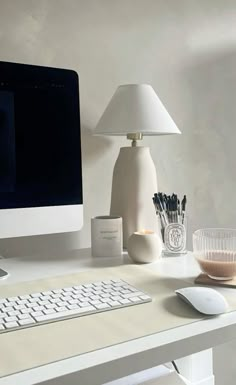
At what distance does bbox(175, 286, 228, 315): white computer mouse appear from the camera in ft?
1.98

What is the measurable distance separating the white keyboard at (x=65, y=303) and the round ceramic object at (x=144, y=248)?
173mm

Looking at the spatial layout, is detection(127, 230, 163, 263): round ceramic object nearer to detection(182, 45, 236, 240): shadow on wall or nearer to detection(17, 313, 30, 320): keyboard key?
detection(17, 313, 30, 320): keyboard key

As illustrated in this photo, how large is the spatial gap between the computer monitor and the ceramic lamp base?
0.15 metres

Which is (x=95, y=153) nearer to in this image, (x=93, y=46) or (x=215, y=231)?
(x=93, y=46)

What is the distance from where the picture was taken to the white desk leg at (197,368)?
49.3 inches

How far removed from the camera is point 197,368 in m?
1.26

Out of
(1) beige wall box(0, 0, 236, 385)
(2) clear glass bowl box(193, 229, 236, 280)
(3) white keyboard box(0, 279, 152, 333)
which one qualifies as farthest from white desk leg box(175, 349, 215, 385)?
(3) white keyboard box(0, 279, 152, 333)

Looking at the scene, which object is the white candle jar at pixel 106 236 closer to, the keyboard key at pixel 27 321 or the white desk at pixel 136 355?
the white desk at pixel 136 355

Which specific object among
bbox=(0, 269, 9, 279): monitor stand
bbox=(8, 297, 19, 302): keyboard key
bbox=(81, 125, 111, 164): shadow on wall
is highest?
bbox=(81, 125, 111, 164): shadow on wall

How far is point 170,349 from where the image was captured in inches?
21.0

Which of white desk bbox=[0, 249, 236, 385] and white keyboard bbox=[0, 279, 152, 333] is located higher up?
white keyboard bbox=[0, 279, 152, 333]

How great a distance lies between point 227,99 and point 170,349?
1.17m

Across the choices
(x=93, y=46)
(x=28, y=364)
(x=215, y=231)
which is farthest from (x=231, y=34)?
(x=28, y=364)

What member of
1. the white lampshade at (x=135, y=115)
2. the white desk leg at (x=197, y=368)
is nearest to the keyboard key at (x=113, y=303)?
Result: the white lampshade at (x=135, y=115)
